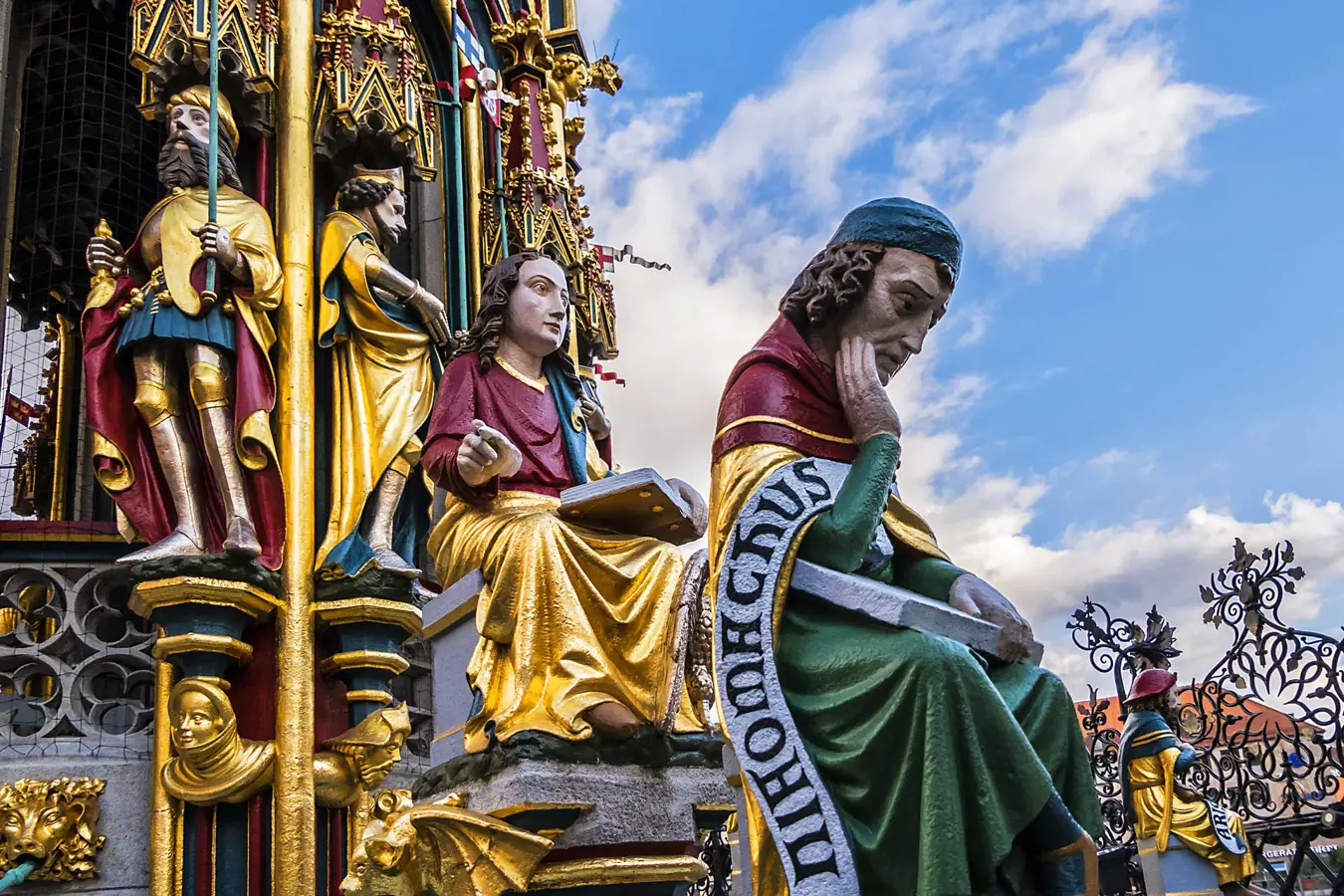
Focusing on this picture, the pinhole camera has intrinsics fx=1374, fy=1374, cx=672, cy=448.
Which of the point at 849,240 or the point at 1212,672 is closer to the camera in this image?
the point at 849,240

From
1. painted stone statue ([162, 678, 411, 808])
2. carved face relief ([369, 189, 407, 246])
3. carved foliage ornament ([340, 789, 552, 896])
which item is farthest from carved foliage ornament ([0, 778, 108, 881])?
carved face relief ([369, 189, 407, 246])

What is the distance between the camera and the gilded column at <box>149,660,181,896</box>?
215 inches

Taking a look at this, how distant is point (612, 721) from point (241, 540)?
246 centimetres

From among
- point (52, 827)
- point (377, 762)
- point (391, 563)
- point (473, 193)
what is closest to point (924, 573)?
point (377, 762)

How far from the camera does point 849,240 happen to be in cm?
328

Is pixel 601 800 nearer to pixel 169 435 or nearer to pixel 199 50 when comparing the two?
pixel 169 435

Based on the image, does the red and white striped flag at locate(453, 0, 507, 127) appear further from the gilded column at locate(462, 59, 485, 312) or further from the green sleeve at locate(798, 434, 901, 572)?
the green sleeve at locate(798, 434, 901, 572)

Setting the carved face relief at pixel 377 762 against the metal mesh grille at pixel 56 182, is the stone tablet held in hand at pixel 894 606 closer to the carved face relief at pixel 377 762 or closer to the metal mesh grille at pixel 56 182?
the carved face relief at pixel 377 762

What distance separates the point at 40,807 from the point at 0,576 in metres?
1.15

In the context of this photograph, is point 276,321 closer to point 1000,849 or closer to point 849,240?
point 849,240

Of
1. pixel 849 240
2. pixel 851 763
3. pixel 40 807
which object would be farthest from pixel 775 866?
pixel 40 807

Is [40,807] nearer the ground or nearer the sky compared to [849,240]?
nearer the ground

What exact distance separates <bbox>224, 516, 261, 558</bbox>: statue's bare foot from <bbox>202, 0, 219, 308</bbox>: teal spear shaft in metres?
1.03

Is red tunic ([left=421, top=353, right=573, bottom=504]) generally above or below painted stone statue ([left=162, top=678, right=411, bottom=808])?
Answer: above
